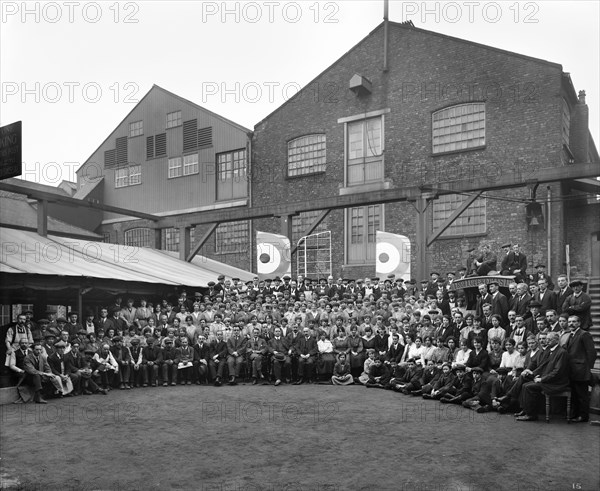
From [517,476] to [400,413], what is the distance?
3.87 meters

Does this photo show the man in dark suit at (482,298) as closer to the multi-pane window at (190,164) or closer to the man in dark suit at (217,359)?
the man in dark suit at (217,359)

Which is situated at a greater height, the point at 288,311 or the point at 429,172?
the point at 429,172

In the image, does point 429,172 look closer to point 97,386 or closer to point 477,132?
point 477,132

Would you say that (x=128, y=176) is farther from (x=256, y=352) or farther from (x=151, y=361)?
(x=256, y=352)

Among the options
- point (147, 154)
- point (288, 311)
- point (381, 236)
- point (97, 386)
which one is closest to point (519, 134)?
point (381, 236)

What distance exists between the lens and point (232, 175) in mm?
30031

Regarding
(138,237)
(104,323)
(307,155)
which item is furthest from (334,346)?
(138,237)

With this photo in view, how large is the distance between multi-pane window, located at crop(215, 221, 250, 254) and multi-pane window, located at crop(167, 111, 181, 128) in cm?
650

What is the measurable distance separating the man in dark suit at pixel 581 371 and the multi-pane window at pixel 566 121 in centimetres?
1328

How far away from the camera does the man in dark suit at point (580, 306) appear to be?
38.4 feet

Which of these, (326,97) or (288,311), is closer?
(288,311)

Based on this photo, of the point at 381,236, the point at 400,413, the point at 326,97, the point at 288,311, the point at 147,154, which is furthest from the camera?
the point at 147,154

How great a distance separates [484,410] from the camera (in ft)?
36.3

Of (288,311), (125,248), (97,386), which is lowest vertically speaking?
(97,386)
